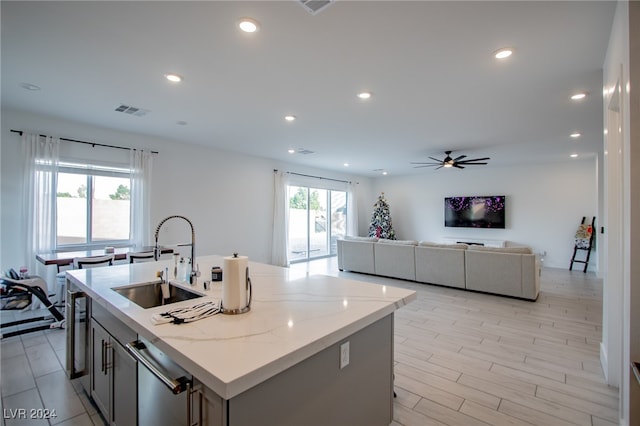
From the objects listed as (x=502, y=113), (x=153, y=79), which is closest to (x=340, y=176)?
(x=502, y=113)

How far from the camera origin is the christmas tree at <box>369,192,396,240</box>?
9.60 m

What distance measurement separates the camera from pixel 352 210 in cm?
974

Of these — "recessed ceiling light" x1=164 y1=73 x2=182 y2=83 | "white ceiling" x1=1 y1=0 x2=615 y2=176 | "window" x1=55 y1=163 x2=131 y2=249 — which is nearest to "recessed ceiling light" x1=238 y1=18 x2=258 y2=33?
"white ceiling" x1=1 y1=0 x2=615 y2=176

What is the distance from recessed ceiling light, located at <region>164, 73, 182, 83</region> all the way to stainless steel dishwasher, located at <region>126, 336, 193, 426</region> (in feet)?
8.25

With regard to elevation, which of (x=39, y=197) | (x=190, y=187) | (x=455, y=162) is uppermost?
(x=455, y=162)

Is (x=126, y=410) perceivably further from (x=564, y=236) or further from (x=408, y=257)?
(x=564, y=236)

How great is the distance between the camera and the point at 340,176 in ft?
31.0

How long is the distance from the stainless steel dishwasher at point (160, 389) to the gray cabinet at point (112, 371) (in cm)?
12

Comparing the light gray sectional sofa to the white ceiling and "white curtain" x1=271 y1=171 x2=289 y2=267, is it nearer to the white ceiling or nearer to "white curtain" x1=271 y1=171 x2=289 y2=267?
"white curtain" x1=271 y1=171 x2=289 y2=267

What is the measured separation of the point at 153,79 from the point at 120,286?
212 centimetres

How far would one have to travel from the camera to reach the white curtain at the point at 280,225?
732cm

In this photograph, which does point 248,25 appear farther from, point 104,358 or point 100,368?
point 100,368

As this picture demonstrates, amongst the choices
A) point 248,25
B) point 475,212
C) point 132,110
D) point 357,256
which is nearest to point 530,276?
point 357,256

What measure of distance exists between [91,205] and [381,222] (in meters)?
7.38
